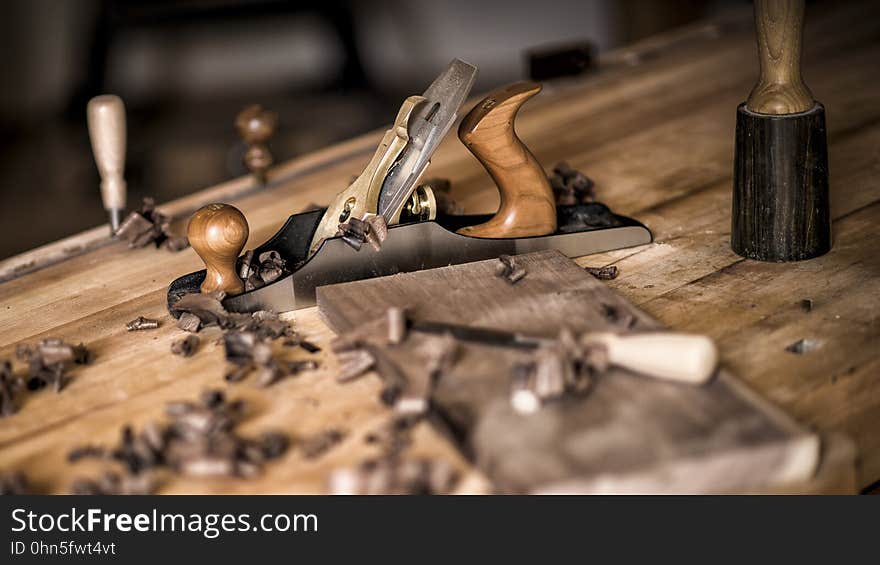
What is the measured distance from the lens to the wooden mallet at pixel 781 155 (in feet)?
6.02

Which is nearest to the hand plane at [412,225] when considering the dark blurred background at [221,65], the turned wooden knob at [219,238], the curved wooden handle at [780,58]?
the turned wooden knob at [219,238]

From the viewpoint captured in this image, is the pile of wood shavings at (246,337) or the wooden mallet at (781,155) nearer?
the pile of wood shavings at (246,337)

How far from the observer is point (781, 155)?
1891mm

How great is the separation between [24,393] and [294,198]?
98 centimetres

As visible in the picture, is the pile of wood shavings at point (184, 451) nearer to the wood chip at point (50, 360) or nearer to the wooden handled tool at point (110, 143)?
the wood chip at point (50, 360)

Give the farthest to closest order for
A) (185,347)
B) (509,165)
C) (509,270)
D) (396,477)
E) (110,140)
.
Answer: (110,140) < (509,165) < (509,270) < (185,347) < (396,477)

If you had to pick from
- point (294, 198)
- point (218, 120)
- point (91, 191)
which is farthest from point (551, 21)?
point (294, 198)

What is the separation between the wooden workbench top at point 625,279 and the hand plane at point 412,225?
64 millimetres

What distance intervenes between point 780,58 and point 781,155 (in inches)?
6.9

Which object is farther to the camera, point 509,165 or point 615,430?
point 509,165

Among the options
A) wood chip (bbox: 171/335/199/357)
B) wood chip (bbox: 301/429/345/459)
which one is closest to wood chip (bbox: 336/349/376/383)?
wood chip (bbox: 301/429/345/459)

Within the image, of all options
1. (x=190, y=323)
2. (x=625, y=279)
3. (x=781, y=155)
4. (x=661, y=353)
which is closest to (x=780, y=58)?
(x=781, y=155)

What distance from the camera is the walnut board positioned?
51.6 inches

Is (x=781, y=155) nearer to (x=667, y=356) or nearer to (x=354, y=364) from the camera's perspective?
(x=667, y=356)
